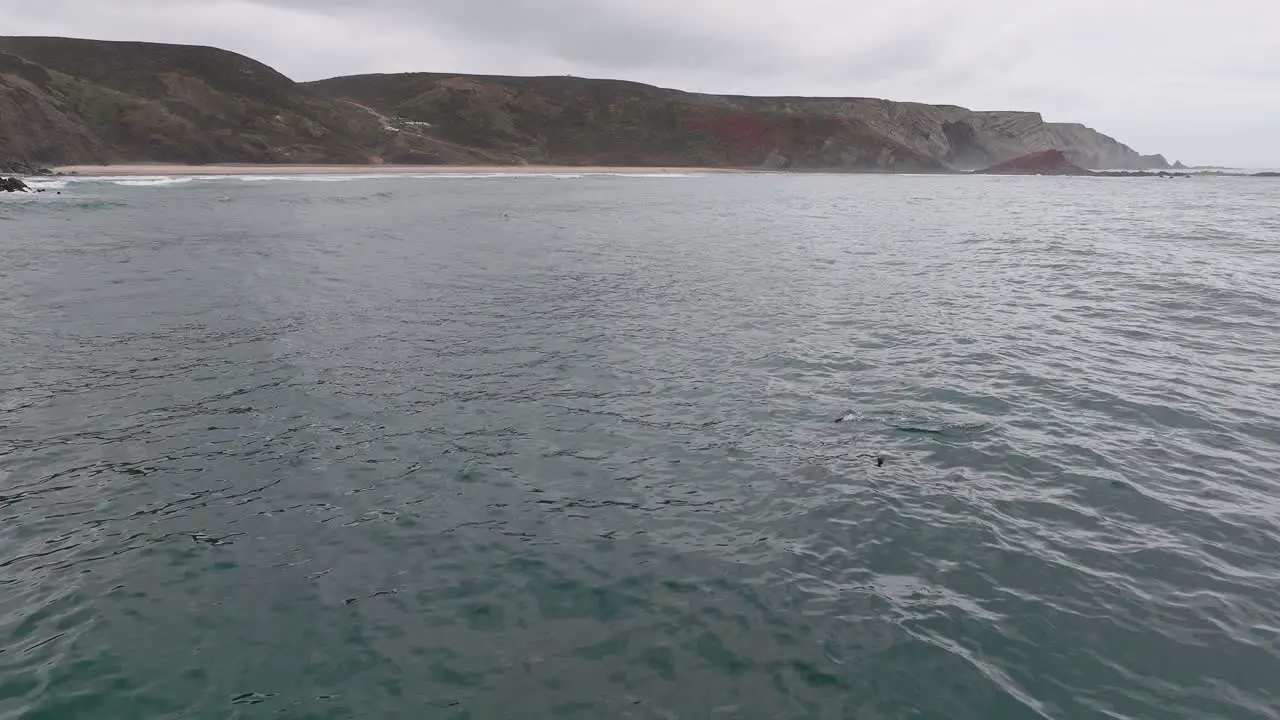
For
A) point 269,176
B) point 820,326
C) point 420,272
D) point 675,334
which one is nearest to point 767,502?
point 675,334

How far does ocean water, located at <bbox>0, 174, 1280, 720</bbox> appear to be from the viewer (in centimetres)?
793

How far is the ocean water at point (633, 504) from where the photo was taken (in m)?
7.93

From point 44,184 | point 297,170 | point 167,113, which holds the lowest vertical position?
point 44,184

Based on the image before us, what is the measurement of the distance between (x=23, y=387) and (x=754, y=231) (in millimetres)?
45495

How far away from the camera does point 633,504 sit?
12.0m

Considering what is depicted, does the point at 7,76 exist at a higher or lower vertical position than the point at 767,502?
higher

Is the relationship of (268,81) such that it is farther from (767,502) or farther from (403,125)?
(767,502)

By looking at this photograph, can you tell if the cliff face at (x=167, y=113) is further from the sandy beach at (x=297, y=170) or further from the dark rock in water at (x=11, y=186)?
the dark rock in water at (x=11, y=186)

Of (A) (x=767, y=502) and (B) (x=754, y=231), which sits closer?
(A) (x=767, y=502)

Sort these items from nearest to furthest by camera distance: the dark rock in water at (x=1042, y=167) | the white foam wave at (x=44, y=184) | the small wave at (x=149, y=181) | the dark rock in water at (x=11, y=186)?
the dark rock in water at (x=11, y=186) < the white foam wave at (x=44, y=184) < the small wave at (x=149, y=181) < the dark rock in water at (x=1042, y=167)

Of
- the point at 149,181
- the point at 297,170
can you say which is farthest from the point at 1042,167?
the point at 149,181

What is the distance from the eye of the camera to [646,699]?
7512 mm

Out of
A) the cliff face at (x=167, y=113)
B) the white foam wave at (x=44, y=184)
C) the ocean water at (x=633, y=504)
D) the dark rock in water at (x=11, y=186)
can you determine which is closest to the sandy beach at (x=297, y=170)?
the cliff face at (x=167, y=113)

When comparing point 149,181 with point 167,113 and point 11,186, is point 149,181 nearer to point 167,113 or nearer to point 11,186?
point 11,186
